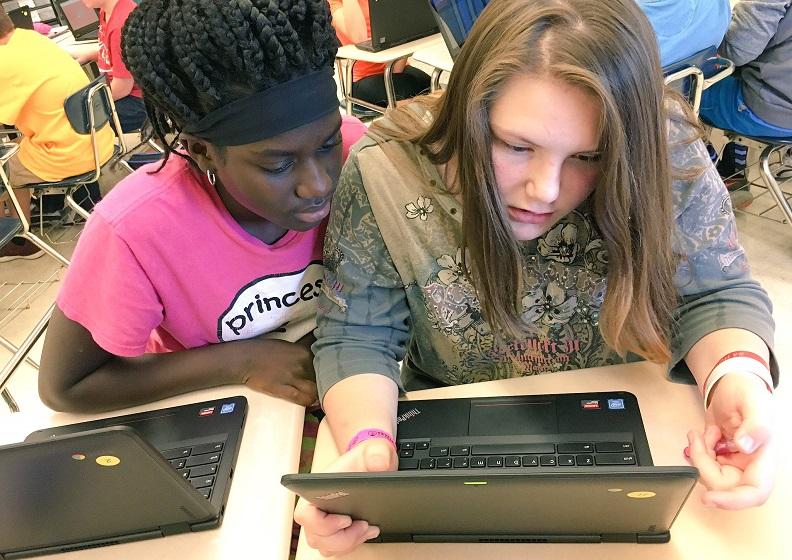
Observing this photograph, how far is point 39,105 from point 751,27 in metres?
2.58

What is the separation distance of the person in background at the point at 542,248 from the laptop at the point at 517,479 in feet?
0.18

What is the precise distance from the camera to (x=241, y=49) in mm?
760

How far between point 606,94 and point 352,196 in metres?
0.38

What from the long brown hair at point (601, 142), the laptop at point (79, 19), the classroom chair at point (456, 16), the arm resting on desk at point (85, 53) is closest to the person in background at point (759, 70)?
the classroom chair at point (456, 16)

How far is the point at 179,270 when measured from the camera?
3.07 ft

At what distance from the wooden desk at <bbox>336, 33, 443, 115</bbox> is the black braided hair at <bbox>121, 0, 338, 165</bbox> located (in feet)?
5.81

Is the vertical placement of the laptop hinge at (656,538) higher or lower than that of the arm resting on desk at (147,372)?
lower

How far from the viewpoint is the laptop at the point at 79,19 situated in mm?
3949

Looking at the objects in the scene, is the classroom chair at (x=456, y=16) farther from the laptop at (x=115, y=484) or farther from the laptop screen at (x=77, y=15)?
the laptop screen at (x=77, y=15)

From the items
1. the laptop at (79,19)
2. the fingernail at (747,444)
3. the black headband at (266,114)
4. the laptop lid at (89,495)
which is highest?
the laptop at (79,19)

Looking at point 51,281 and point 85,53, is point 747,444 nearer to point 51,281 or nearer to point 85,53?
point 51,281

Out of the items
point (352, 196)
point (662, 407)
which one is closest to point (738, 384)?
point (662, 407)

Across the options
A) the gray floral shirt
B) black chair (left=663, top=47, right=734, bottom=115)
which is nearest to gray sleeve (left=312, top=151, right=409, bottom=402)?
the gray floral shirt

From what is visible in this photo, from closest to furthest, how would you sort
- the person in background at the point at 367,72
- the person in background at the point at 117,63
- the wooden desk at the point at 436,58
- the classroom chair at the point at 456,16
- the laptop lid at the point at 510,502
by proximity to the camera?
the laptop lid at the point at 510,502, the classroom chair at the point at 456,16, the wooden desk at the point at 436,58, the person in background at the point at 367,72, the person in background at the point at 117,63
